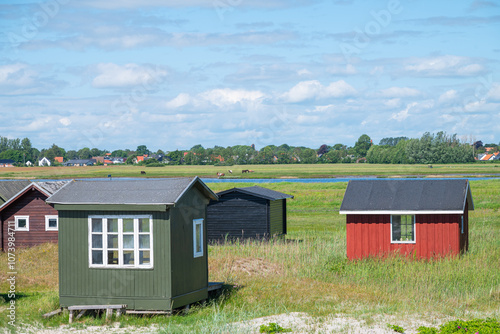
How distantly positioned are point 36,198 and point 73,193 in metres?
16.6

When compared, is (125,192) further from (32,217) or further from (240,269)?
(32,217)

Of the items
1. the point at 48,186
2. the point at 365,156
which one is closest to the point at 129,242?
the point at 48,186

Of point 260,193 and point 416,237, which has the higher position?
point 260,193

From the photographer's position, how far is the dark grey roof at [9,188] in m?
36.4

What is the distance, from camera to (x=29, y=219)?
33219 mm

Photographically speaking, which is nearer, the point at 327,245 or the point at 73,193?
the point at 73,193

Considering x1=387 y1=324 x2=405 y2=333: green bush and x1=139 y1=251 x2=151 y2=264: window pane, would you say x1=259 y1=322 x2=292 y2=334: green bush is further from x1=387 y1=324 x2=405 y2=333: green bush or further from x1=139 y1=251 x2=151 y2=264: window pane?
x1=139 y1=251 x2=151 y2=264: window pane

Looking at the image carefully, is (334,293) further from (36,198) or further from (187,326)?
(36,198)

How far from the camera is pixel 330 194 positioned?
64938 millimetres

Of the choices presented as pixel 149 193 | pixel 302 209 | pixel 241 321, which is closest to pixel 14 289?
pixel 149 193

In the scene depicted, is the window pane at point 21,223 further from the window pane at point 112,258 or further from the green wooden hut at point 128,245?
the window pane at point 112,258

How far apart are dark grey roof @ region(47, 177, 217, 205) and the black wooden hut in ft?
52.9

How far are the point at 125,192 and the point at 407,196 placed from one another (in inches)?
553

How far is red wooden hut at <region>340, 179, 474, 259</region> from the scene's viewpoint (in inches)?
1029
